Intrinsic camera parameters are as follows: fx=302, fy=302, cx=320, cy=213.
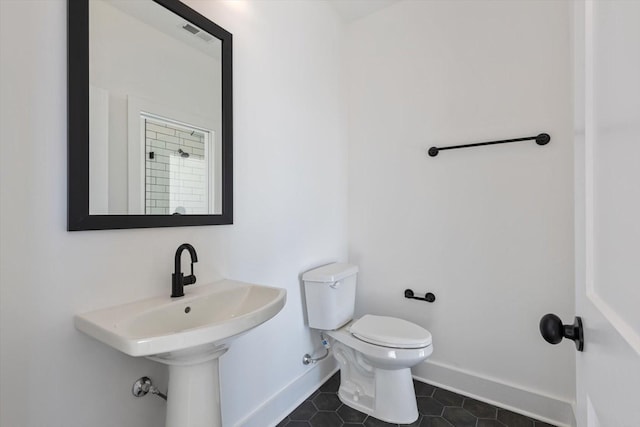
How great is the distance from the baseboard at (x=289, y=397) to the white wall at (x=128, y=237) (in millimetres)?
37

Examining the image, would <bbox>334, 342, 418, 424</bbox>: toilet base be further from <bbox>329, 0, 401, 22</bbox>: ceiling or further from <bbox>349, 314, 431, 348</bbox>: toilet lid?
<bbox>329, 0, 401, 22</bbox>: ceiling

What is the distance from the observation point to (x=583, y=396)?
61 centimetres

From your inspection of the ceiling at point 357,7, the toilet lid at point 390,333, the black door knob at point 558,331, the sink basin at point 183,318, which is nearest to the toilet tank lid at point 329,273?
the toilet lid at point 390,333

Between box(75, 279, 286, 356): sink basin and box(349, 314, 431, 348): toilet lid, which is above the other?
box(75, 279, 286, 356): sink basin

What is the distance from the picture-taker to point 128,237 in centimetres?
104

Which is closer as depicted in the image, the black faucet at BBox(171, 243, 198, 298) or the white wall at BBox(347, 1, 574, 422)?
the black faucet at BBox(171, 243, 198, 298)

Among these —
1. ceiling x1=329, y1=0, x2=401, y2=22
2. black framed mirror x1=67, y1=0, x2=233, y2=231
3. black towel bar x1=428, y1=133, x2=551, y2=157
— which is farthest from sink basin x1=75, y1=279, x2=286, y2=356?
ceiling x1=329, y1=0, x2=401, y2=22

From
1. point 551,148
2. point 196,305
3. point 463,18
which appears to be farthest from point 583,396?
point 463,18

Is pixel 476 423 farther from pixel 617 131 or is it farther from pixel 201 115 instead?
pixel 201 115

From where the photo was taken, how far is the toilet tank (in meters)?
1.74

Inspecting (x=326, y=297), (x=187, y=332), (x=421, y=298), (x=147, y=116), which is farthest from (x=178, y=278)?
(x=421, y=298)

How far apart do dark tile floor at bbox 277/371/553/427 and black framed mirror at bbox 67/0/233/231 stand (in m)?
1.20

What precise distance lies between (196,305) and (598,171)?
1.17 meters

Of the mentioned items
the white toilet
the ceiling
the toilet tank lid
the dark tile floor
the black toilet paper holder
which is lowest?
the dark tile floor
